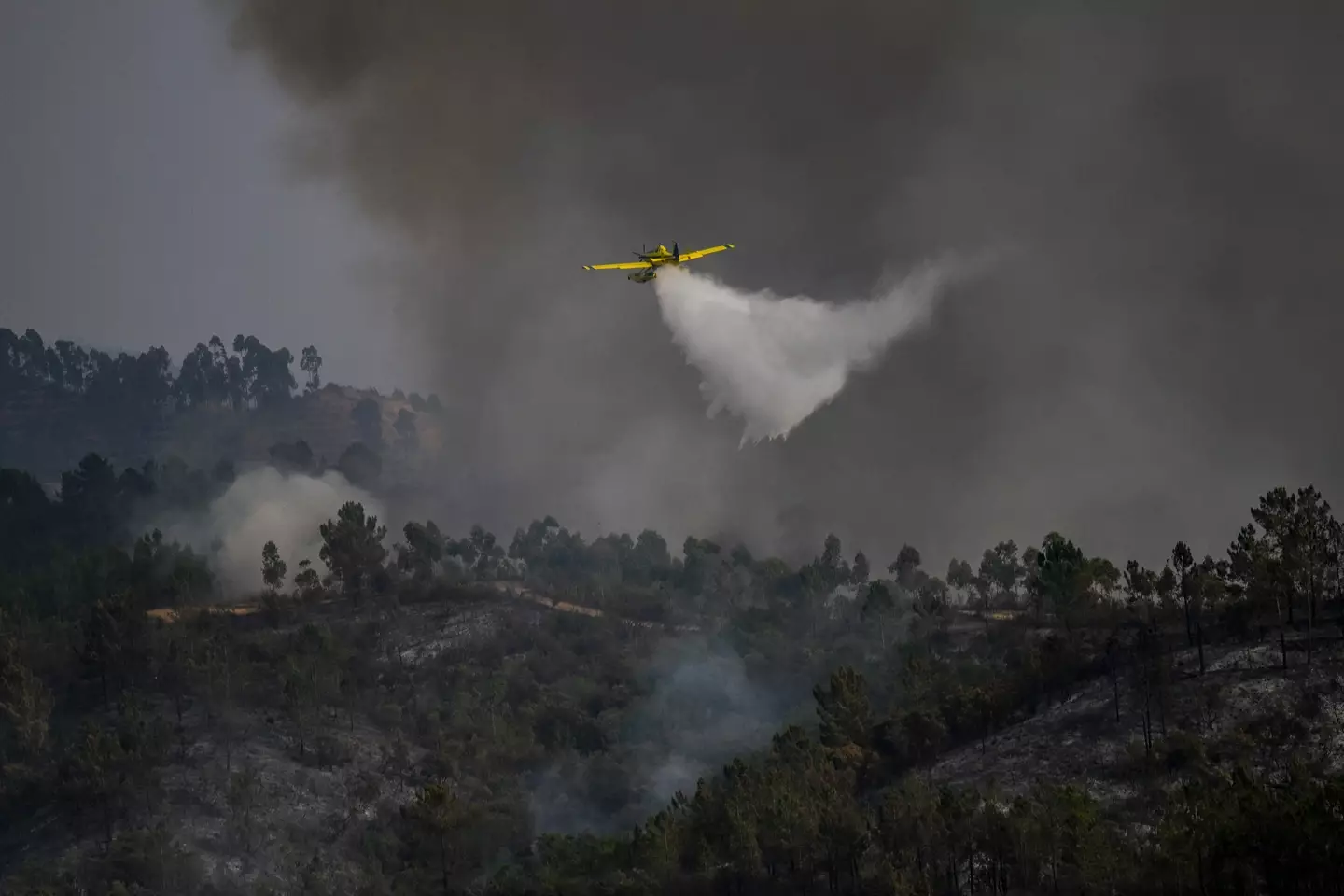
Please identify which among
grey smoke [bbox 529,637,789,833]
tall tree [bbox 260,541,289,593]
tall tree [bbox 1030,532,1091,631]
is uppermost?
tall tree [bbox 260,541,289,593]

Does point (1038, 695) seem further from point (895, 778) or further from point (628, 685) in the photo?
point (628, 685)

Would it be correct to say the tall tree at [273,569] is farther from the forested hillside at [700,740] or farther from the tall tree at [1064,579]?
the tall tree at [1064,579]

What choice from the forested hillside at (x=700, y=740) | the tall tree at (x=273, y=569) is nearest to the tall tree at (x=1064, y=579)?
the forested hillside at (x=700, y=740)

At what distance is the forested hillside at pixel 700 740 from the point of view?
301 ft

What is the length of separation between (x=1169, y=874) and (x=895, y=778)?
4091 cm

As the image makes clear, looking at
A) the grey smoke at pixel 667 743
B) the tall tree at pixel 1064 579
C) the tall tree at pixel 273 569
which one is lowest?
the grey smoke at pixel 667 743

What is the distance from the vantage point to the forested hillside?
91688 millimetres

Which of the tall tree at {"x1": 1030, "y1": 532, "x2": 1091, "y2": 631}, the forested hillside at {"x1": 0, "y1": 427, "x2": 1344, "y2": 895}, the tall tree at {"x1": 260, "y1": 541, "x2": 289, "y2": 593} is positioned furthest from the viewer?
the tall tree at {"x1": 260, "y1": 541, "x2": 289, "y2": 593}

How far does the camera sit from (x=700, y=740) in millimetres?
158875

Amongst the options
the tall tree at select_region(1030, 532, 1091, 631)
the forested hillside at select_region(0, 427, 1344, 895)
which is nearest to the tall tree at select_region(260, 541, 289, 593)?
the forested hillside at select_region(0, 427, 1344, 895)

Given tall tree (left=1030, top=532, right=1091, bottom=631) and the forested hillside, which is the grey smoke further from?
tall tree (left=1030, top=532, right=1091, bottom=631)

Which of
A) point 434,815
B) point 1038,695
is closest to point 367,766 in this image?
point 434,815

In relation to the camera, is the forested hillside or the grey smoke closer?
the forested hillside

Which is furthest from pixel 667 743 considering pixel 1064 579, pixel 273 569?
pixel 273 569
